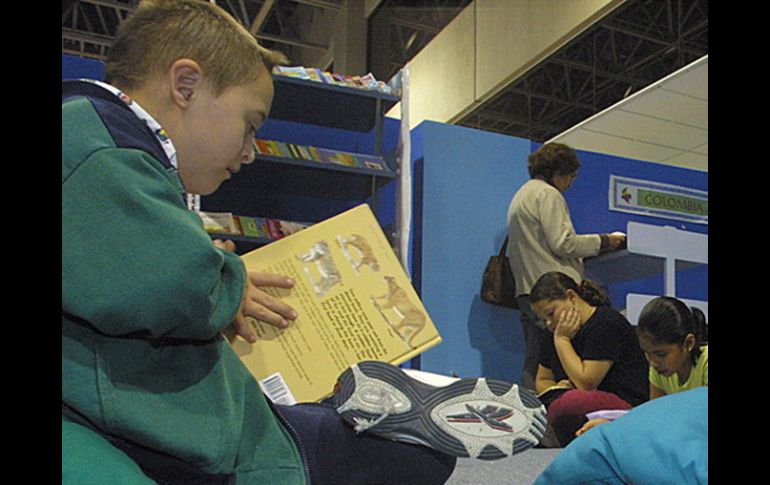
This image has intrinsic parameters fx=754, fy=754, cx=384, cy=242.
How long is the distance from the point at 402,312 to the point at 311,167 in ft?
7.02

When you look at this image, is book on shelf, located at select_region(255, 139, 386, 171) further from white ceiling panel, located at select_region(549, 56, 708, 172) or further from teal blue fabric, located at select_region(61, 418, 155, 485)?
white ceiling panel, located at select_region(549, 56, 708, 172)

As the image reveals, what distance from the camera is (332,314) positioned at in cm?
104

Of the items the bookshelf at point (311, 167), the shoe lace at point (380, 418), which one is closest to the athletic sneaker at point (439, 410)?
the shoe lace at point (380, 418)

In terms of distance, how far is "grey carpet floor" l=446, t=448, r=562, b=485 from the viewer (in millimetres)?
1395

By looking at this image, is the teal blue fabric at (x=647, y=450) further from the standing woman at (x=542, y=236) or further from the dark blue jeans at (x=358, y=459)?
the standing woman at (x=542, y=236)

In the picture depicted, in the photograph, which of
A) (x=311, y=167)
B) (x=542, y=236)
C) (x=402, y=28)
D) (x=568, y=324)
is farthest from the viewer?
(x=402, y=28)

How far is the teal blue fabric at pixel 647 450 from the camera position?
2.62ft

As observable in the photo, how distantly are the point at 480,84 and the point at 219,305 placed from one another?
672cm

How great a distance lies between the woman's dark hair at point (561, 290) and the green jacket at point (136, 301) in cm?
216

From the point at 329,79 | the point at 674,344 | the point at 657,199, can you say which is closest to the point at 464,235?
the point at 329,79

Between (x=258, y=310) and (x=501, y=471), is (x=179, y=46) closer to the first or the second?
(x=258, y=310)

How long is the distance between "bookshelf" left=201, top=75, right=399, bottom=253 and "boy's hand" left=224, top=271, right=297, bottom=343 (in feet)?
6.47

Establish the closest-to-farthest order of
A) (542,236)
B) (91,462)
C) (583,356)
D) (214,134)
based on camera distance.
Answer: (91,462) → (214,134) → (583,356) → (542,236)
